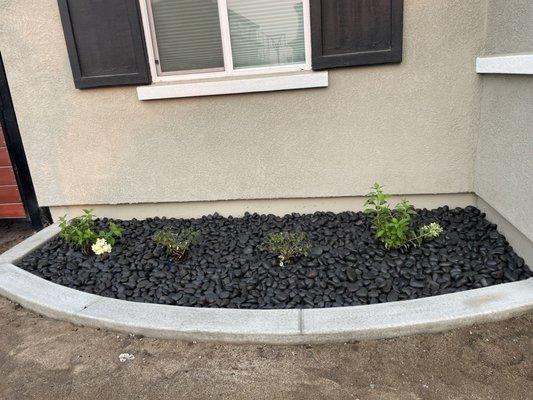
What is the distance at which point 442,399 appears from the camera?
2.06m

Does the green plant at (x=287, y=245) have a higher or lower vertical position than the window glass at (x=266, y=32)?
lower

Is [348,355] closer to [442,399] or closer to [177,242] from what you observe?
[442,399]

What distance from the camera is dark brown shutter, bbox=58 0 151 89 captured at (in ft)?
11.7

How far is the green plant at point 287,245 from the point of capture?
320 centimetres

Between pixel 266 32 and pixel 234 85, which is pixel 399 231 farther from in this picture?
pixel 266 32

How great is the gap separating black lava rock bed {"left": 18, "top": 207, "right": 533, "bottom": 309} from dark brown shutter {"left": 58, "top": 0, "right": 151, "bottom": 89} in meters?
1.47

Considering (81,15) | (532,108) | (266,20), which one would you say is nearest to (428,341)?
(532,108)

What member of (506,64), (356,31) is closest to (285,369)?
(506,64)

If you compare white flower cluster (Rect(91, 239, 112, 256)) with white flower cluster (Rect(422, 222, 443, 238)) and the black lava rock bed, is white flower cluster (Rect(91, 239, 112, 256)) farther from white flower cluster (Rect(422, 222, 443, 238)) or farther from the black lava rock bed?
white flower cluster (Rect(422, 222, 443, 238))

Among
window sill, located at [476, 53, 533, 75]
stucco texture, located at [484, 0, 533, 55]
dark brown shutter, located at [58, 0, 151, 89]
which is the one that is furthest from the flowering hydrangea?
dark brown shutter, located at [58, 0, 151, 89]

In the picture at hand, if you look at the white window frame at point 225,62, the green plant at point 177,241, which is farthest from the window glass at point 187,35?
the green plant at point 177,241

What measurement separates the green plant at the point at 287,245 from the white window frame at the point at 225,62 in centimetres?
146

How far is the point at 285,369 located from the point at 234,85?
2.37 metres

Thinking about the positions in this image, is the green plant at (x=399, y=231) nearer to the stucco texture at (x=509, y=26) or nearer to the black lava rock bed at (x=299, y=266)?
the black lava rock bed at (x=299, y=266)
